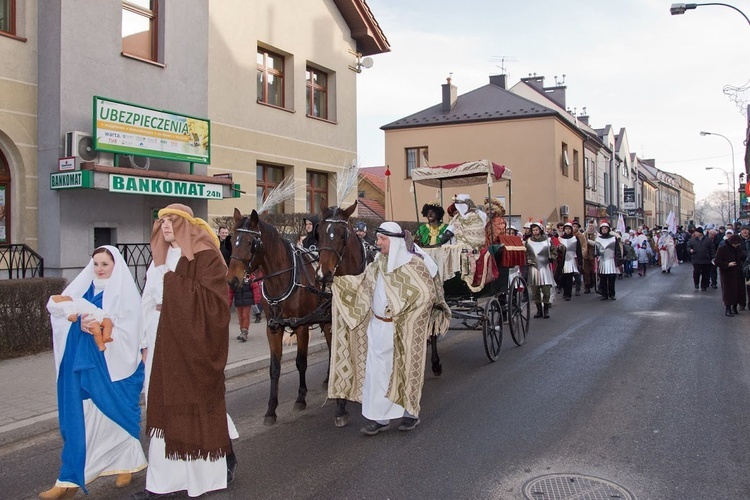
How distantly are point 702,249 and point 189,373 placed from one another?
59.5 ft

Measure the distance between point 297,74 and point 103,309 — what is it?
44.9 ft

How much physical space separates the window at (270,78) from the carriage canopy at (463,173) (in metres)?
7.29

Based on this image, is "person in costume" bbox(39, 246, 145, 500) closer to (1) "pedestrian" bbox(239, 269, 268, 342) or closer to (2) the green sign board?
(1) "pedestrian" bbox(239, 269, 268, 342)

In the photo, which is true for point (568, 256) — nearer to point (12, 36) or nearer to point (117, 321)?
point (12, 36)

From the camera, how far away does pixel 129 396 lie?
4430mm

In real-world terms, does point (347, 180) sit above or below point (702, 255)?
above

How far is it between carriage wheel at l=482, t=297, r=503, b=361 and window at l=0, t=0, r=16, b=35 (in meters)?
9.23

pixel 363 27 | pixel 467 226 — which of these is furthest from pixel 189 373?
pixel 363 27

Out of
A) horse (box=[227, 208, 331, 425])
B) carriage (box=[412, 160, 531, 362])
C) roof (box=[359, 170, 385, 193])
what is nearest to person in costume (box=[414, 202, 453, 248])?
carriage (box=[412, 160, 531, 362])

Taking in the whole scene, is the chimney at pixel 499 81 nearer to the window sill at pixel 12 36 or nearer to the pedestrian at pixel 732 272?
the pedestrian at pixel 732 272

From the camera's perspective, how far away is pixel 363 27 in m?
18.9

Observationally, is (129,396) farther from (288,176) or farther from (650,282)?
(650,282)

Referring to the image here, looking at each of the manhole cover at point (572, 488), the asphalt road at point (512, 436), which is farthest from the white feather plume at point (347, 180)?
the manhole cover at point (572, 488)

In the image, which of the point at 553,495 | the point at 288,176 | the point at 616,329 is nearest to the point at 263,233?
the point at 553,495
